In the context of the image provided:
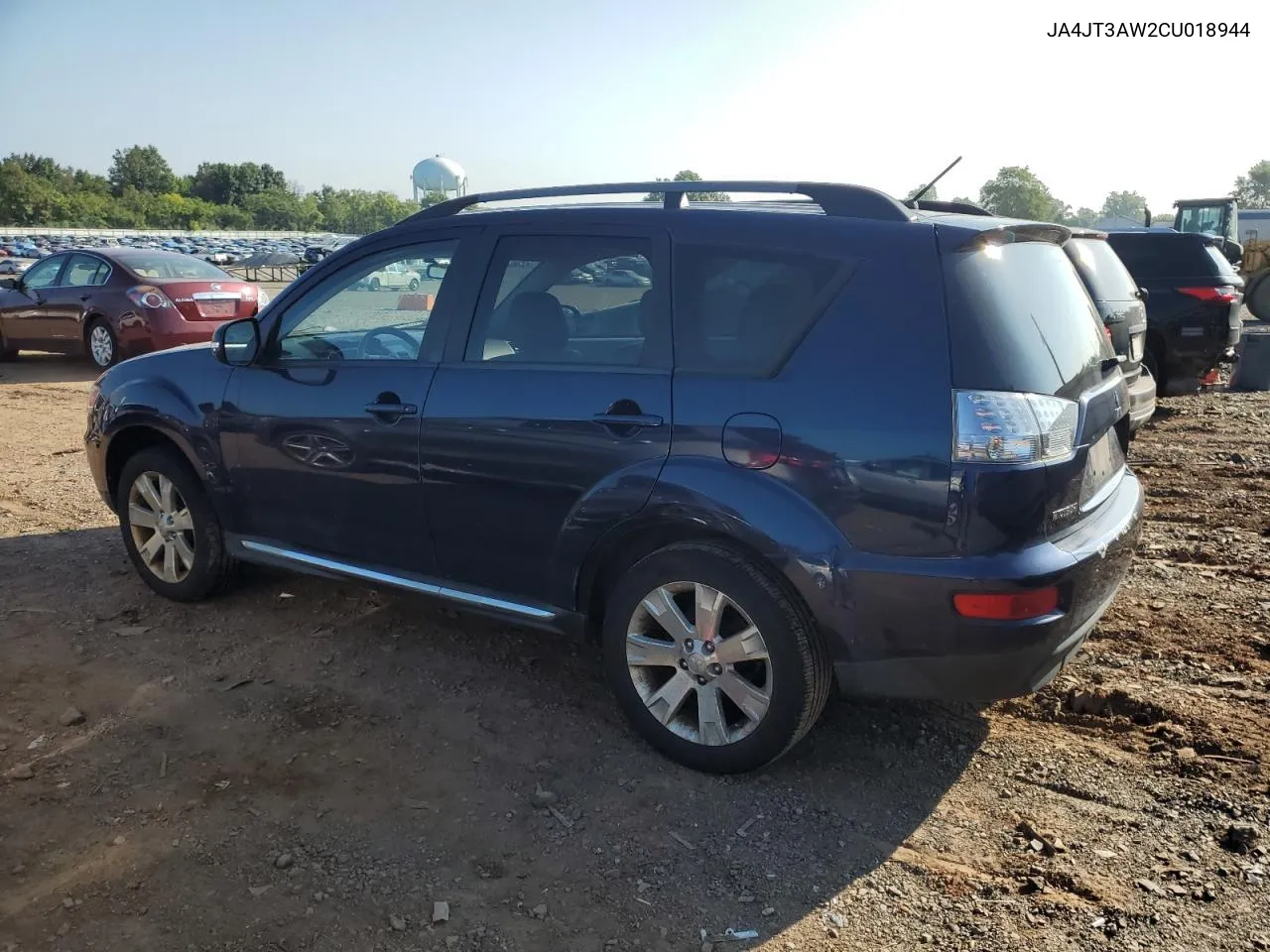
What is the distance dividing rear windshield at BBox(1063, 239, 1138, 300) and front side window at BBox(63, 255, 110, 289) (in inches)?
437

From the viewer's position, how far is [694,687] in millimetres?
3342

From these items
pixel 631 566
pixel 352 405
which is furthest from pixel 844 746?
pixel 352 405

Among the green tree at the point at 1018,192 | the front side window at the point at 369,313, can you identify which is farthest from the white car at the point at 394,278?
the green tree at the point at 1018,192

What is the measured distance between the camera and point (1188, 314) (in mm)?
9562

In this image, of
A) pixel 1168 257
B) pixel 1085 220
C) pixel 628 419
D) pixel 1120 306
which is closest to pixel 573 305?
pixel 628 419

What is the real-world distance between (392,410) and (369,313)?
65 cm

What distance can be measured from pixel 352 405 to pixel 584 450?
3.83 ft

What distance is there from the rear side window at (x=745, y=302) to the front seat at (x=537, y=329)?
0.53 m

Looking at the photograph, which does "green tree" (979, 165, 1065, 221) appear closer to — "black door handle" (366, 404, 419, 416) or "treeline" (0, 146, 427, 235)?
"treeline" (0, 146, 427, 235)

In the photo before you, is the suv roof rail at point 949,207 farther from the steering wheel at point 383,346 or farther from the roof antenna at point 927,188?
the steering wheel at point 383,346

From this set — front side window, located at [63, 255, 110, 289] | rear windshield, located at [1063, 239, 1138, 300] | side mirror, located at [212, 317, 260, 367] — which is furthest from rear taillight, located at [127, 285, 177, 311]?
rear windshield, located at [1063, 239, 1138, 300]

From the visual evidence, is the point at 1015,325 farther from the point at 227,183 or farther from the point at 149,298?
the point at 227,183

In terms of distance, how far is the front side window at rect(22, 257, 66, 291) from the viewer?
42.9 ft

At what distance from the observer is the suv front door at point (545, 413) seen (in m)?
3.38
